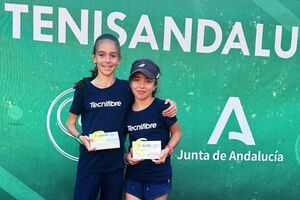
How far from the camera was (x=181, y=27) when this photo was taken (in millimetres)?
3111

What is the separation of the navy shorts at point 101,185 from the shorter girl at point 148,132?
65 mm

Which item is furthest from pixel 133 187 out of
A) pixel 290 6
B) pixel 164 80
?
pixel 290 6

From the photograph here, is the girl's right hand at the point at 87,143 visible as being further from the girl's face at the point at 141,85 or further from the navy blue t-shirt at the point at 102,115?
the girl's face at the point at 141,85

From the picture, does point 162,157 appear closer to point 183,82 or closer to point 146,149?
point 146,149

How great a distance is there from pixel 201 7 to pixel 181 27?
25cm

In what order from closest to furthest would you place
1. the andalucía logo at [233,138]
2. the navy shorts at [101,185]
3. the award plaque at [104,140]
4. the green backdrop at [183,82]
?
the award plaque at [104,140] < the navy shorts at [101,185] < the green backdrop at [183,82] < the andalucía logo at [233,138]

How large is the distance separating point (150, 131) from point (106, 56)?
0.56m

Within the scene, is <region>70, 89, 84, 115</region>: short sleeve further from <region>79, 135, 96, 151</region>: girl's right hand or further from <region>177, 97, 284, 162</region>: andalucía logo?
<region>177, 97, 284, 162</region>: andalucía logo

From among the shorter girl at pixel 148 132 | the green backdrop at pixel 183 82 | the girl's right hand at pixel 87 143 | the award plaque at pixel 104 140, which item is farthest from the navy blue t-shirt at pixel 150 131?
the green backdrop at pixel 183 82

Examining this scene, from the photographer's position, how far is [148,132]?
2270 mm

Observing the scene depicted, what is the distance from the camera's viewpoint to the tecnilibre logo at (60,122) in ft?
10.2

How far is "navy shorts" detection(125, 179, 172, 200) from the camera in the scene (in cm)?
233

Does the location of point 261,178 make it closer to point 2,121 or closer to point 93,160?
point 93,160

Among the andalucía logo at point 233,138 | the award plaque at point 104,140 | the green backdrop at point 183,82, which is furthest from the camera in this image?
the andalucía logo at point 233,138
